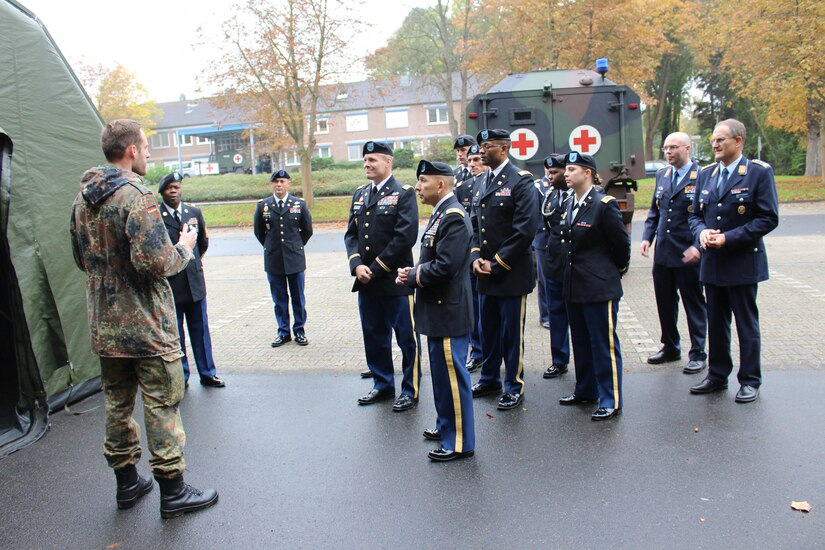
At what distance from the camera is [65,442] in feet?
15.9

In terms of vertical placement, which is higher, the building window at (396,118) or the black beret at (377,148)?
the building window at (396,118)

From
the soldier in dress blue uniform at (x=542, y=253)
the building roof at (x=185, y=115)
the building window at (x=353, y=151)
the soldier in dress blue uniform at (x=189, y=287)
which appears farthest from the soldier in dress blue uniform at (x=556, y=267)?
the building roof at (x=185, y=115)

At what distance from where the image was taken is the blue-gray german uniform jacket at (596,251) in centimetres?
482

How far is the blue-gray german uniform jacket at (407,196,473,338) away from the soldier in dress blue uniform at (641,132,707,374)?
232 cm

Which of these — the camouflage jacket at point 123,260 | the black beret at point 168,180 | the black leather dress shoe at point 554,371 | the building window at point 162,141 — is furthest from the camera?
the building window at point 162,141

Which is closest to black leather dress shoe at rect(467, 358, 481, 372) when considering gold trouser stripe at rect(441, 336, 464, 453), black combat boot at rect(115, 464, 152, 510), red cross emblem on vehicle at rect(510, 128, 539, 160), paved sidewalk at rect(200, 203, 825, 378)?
paved sidewalk at rect(200, 203, 825, 378)

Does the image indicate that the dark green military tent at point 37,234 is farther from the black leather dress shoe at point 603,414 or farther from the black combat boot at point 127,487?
the black leather dress shoe at point 603,414

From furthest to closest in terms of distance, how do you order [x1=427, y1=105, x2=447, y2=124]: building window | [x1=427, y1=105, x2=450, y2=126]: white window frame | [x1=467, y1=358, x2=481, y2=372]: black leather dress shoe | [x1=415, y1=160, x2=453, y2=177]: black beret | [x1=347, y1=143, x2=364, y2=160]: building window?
[x1=347, y1=143, x2=364, y2=160]: building window < [x1=427, y1=105, x2=447, y2=124]: building window < [x1=427, y1=105, x2=450, y2=126]: white window frame < [x1=467, y1=358, x2=481, y2=372]: black leather dress shoe < [x1=415, y1=160, x2=453, y2=177]: black beret

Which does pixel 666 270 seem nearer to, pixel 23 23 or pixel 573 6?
pixel 23 23

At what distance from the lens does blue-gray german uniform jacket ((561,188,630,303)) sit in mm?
4816

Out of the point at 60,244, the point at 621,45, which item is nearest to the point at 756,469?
the point at 60,244

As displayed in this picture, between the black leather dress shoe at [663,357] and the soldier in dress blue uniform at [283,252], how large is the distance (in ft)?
11.7

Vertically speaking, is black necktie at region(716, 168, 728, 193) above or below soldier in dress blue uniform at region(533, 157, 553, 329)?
above

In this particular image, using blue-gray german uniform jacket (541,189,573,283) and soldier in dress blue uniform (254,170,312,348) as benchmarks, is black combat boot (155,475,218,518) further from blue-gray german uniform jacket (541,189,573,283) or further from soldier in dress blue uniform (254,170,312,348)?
soldier in dress blue uniform (254,170,312,348)
